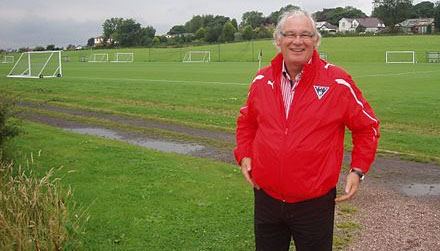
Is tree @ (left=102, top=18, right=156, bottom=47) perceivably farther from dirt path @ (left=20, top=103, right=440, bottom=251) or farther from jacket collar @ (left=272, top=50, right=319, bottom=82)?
jacket collar @ (left=272, top=50, right=319, bottom=82)

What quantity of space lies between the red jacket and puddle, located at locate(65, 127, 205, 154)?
23.4ft

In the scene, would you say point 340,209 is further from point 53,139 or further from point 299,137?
point 53,139

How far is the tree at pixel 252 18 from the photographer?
491 feet

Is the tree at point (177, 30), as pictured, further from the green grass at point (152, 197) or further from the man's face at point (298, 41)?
the man's face at point (298, 41)

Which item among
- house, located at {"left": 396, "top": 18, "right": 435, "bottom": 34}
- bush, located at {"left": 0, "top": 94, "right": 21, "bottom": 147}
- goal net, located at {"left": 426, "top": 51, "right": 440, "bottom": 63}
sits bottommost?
bush, located at {"left": 0, "top": 94, "right": 21, "bottom": 147}

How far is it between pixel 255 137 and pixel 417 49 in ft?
227

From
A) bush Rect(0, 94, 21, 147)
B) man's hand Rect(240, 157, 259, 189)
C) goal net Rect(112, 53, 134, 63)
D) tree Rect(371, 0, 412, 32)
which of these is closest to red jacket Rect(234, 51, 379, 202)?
man's hand Rect(240, 157, 259, 189)

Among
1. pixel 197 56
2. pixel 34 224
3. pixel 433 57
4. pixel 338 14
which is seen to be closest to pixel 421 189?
pixel 34 224

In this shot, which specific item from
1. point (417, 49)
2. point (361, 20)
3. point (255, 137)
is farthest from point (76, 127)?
point (361, 20)

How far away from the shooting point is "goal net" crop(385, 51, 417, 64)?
191 feet

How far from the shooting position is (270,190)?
338cm

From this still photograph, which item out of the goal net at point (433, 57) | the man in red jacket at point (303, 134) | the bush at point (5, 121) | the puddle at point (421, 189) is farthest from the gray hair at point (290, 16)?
the goal net at point (433, 57)

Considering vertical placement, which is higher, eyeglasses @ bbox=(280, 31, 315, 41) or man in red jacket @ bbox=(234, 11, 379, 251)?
eyeglasses @ bbox=(280, 31, 315, 41)

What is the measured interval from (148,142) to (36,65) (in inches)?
1129
